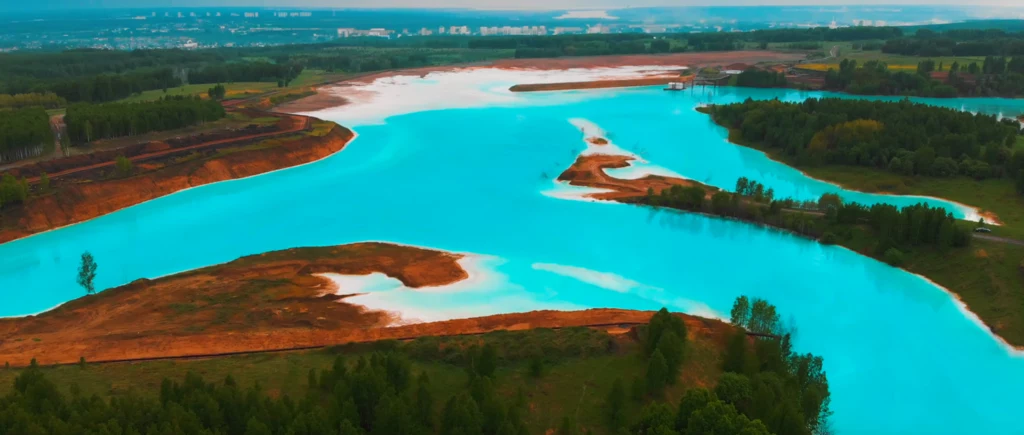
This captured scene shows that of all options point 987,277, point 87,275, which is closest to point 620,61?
point 987,277

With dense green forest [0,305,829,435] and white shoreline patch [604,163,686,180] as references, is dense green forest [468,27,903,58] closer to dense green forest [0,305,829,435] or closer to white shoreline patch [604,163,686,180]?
white shoreline patch [604,163,686,180]

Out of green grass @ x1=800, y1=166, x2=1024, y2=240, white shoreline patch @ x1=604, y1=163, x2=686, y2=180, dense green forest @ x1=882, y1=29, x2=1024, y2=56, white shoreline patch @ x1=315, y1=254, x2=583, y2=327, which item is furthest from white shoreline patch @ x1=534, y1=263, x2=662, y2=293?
dense green forest @ x1=882, y1=29, x2=1024, y2=56

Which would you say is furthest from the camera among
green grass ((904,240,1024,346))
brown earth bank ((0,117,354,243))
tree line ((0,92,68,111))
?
tree line ((0,92,68,111))

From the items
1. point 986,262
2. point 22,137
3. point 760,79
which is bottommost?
point 986,262

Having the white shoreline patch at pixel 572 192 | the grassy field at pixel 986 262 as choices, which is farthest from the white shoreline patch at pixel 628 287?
the white shoreline patch at pixel 572 192

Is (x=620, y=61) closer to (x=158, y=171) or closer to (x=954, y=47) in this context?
(x=954, y=47)

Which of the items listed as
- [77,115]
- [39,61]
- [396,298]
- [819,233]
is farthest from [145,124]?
[39,61]

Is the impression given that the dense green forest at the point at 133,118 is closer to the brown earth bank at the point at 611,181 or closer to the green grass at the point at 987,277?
the brown earth bank at the point at 611,181
